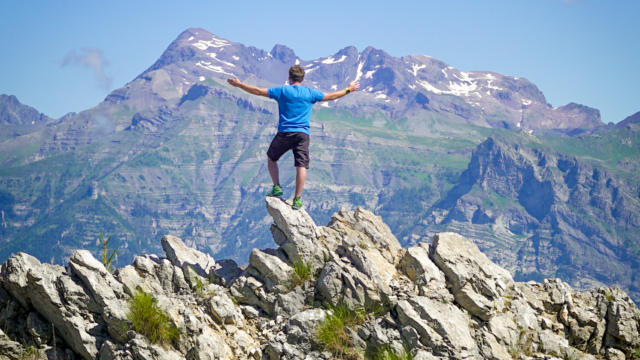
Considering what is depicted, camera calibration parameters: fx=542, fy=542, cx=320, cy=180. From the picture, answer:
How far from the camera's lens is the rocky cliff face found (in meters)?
14.1

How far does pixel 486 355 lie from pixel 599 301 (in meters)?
5.62

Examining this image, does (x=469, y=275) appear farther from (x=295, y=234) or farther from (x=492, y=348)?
(x=295, y=234)

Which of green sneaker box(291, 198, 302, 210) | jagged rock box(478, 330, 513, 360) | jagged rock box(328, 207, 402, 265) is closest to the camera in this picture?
jagged rock box(478, 330, 513, 360)

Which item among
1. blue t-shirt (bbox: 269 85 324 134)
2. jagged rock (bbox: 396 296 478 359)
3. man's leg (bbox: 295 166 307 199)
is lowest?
jagged rock (bbox: 396 296 478 359)

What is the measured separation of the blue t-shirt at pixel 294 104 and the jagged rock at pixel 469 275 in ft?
19.7

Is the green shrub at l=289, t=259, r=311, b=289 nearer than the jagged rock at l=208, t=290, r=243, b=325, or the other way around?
the jagged rock at l=208, t=290, r=243, b=325

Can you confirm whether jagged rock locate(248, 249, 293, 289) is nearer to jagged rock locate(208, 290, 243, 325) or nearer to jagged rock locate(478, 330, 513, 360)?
jagged rock locate(208, 290, 243, 325)

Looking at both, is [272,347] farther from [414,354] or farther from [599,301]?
[599,301]

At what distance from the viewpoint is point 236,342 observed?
14852mm

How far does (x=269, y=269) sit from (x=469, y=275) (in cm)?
616

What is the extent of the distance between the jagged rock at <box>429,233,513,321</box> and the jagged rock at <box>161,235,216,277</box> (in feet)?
25.0

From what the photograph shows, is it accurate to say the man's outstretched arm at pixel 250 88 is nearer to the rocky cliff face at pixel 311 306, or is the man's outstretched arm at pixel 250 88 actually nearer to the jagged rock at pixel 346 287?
the rocky cliff face at pixel 311 306

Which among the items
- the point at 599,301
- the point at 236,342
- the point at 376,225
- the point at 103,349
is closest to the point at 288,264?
the point at 236,342

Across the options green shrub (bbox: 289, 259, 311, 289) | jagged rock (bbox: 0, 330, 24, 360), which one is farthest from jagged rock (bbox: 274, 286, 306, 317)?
jagged rock (bbox: 0, 330, 24, 360)
